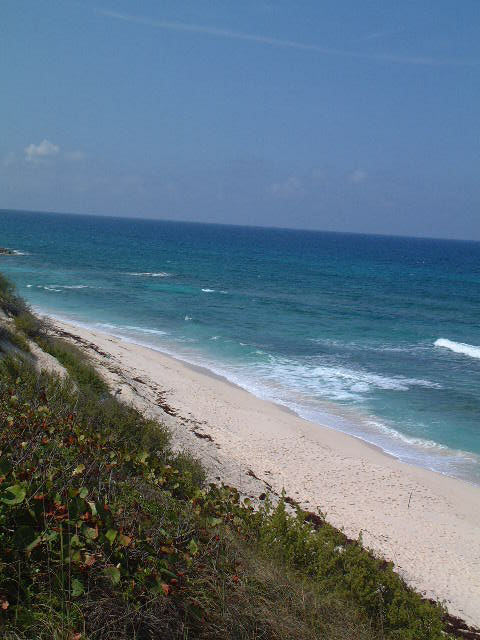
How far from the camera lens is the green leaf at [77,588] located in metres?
3.84

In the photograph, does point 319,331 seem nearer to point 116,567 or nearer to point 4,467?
point 4,467

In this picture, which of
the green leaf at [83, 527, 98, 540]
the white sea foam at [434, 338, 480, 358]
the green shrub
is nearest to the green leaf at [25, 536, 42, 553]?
the green leaf at [83, 527, 98, 540]

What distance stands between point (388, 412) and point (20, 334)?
1359cm

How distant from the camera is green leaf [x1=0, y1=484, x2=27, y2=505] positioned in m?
3.99

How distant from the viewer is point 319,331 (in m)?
35.8

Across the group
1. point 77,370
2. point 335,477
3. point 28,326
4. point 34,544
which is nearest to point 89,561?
point 34,544

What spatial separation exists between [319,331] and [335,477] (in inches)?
831

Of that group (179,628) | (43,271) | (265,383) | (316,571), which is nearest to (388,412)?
(265,383)

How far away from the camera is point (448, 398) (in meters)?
23.5

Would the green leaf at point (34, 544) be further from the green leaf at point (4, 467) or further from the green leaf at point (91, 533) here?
the green leaf at point (4, 467)

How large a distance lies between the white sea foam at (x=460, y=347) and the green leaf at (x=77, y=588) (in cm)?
3086

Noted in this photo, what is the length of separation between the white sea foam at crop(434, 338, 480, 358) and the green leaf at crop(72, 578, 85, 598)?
30859mm

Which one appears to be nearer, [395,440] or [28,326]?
[28,326]

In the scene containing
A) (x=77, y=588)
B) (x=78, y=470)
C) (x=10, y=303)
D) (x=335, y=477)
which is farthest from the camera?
(x=10, y=303)
